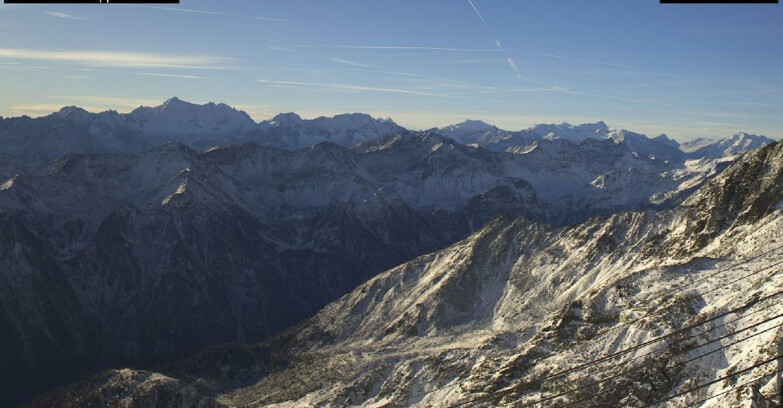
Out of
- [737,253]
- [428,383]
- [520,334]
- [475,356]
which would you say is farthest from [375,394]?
[737,253]

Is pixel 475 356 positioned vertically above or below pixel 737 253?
below

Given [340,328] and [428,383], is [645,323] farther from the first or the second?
[340,328]

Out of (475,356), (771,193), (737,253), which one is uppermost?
(771,193)

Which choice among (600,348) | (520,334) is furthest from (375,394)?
(600,348)

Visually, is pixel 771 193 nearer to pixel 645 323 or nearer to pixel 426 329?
pixel 645 323

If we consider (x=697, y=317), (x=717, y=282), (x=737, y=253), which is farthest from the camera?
(x=737, y=253)

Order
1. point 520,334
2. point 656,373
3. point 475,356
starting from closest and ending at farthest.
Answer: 1. point 656,373
2. point 475,356
3. point 520,334

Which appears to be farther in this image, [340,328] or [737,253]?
[340,328]
